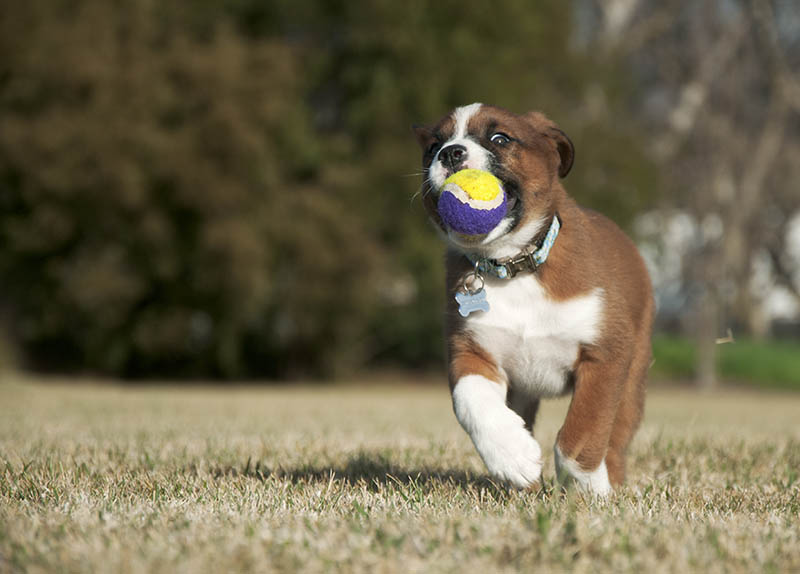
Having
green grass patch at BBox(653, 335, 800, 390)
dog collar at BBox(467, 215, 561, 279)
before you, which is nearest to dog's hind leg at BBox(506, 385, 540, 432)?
dog collar at BBox(467, 215, 561, 279)

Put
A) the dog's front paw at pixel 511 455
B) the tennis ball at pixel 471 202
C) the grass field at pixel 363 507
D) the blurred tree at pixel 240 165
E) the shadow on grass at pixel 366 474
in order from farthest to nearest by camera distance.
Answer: the blurred tree at pixel 240 165 < the shadow on grass at pixel 366 474 < the tennis ball at pixel 471 202 < the dog's front paw at pixel 511 455 < the grass field at pixel 363 507

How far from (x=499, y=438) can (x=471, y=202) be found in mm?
814

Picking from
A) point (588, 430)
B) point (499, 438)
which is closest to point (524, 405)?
point (588, 430)

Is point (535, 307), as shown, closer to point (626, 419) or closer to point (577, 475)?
point (577, 475)

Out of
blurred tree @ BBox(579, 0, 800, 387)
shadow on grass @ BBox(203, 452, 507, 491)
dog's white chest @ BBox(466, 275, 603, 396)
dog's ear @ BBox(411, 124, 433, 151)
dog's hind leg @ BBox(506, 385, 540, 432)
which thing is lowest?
shadow on grass @ BBox(203, 452, 507, 491)

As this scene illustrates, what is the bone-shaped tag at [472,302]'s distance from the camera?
3270 millimetres

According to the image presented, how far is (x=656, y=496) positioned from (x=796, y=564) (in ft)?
3.77

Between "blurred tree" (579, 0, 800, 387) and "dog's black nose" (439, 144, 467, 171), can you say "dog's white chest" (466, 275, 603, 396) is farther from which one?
"blurred tree" (579, 0, 800, 387)

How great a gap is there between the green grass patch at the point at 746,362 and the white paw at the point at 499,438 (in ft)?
52.6

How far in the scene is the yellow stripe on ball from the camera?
3.16m

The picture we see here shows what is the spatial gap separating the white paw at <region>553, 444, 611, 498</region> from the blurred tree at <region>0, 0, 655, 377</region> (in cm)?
1139

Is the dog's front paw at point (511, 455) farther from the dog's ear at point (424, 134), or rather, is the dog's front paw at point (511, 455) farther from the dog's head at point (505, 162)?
the dog's ear at point (424, 134)

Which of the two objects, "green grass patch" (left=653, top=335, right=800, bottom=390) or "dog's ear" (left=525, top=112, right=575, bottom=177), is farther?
"green grass patch" (left=653, top=335, right=800, bottom=390)

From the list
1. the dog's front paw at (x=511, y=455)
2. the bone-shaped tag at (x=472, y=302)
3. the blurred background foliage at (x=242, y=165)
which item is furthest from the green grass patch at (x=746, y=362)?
the dog's front paw at (x=511, y=455)
